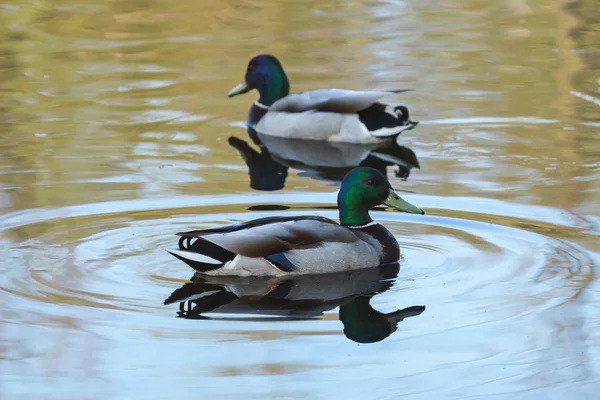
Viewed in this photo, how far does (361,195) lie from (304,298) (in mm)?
1091

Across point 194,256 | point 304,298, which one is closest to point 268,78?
point 194,256

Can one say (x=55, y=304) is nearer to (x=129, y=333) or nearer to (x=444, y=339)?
(x=129, y=333)

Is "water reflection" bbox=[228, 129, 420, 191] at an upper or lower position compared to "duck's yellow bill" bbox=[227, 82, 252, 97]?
lower

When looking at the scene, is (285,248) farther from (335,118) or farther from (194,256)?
(335,118)

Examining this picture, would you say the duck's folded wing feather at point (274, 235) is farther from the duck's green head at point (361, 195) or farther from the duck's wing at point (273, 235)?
the duck's green head at point (361, 195)

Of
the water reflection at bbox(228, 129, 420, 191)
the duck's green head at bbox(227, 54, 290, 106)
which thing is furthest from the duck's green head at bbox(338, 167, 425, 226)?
the duck's green head at bbox(227, 54, 290, 106)

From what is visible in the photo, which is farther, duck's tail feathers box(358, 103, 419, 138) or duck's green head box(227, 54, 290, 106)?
duck's green head box(227, 54, 290, 106)

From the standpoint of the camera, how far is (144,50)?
16359 mm

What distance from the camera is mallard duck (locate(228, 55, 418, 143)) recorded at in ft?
39.5

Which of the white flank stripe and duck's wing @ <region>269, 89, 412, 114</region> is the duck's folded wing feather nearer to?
the white flank stripe

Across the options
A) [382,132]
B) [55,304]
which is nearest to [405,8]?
[382,132]

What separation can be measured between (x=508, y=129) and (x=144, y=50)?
6.22 m

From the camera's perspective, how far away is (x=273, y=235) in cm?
752

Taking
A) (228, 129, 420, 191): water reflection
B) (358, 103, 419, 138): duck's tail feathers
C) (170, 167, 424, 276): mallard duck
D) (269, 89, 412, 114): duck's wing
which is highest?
(170, 167, 424, 276): mallard duck
